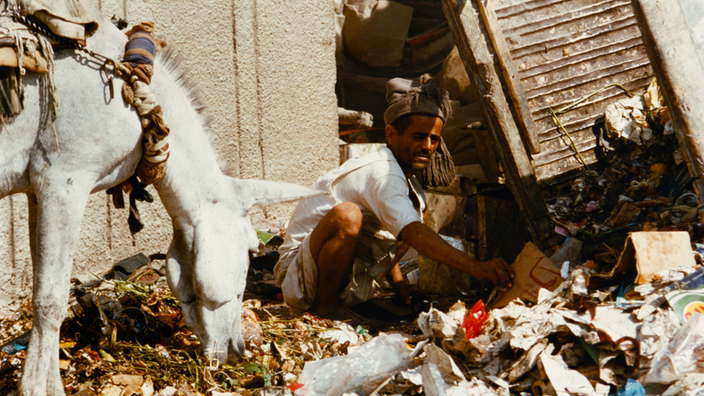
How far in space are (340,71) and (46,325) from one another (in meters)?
5.16

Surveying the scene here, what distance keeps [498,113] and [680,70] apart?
1128 mm

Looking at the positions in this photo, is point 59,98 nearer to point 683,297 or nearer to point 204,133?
point 204,133

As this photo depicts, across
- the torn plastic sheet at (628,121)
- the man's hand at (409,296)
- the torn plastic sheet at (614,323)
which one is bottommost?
the torn plastic sheet at (614,323)

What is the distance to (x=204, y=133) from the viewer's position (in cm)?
286

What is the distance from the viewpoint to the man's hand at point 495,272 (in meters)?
3.13

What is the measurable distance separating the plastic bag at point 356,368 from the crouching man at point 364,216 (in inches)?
28.9

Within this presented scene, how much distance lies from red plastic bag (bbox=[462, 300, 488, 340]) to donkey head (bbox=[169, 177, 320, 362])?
92cm

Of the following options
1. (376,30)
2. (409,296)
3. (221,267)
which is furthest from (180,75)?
(376,30)

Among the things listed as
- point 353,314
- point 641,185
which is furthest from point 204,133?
point 641,185

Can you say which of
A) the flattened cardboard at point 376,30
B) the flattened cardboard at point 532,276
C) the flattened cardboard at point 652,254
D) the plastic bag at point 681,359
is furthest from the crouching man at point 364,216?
the flattened cardboard at point 376,30

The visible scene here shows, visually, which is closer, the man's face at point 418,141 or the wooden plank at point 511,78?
the man's face at point 418,141

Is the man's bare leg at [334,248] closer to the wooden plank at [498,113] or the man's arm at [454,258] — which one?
the man's arm at [454,258]

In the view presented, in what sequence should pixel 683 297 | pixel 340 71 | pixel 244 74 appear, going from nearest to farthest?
1. pixel 683 297
2. pixel 244 74
3. pixel 340 71

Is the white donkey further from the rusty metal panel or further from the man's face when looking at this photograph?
the rusty metal panel
